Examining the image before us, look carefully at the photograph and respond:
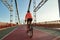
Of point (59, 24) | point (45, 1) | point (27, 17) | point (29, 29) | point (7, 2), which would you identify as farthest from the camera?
point (7, 2)

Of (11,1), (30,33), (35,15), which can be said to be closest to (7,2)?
(11,1)

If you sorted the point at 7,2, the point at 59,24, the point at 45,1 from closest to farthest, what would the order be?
the point at 59,24 → the point at 45,1 → the point at 7,2

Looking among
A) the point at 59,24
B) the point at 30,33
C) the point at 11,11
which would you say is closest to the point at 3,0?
the point at 11,11

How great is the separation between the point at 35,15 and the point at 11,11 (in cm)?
1049

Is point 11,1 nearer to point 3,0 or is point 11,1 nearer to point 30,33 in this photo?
point 3,0

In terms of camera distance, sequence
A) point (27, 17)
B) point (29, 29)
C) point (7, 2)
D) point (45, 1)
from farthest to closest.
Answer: point (7, 2) < point (45, 1) < point (29, 29) < point (27, 17)

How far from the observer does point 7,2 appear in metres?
66.3

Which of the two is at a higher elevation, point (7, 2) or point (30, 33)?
point (7, 2)

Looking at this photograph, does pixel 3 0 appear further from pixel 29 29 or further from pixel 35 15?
pixel 29 29

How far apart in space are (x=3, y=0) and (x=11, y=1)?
24.0ft

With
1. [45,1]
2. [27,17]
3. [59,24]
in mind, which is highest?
[45,1]

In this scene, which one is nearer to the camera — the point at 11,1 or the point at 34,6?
the point at 11,1

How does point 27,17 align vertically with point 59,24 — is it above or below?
above

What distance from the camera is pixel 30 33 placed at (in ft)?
33.0
